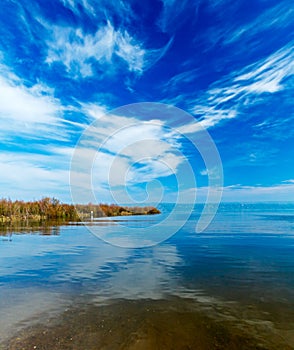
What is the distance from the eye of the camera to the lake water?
6891mm

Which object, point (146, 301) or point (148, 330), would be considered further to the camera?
point (146, 301)

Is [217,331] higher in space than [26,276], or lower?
lower

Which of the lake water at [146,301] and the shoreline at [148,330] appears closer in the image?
the shoreline at [148,330]

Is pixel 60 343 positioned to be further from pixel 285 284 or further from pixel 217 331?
pixel 285 284

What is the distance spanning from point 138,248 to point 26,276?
10.3 metres

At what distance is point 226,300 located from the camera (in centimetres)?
978

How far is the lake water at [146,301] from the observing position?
689 cm

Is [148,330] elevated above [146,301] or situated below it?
below

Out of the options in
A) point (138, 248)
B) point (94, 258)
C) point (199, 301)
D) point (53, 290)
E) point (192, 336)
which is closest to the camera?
point (192, 336)

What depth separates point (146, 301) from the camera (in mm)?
9656

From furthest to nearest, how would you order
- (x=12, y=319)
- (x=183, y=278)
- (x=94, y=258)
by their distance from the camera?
(x=94, y=258) → (x=183, y=278) → (x=12, y=319)

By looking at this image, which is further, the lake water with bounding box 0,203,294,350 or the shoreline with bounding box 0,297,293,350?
the lake water with bounding box 0,203,294,350

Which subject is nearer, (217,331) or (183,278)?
(217,331)

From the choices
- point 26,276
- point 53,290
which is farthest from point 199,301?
point 26,276
